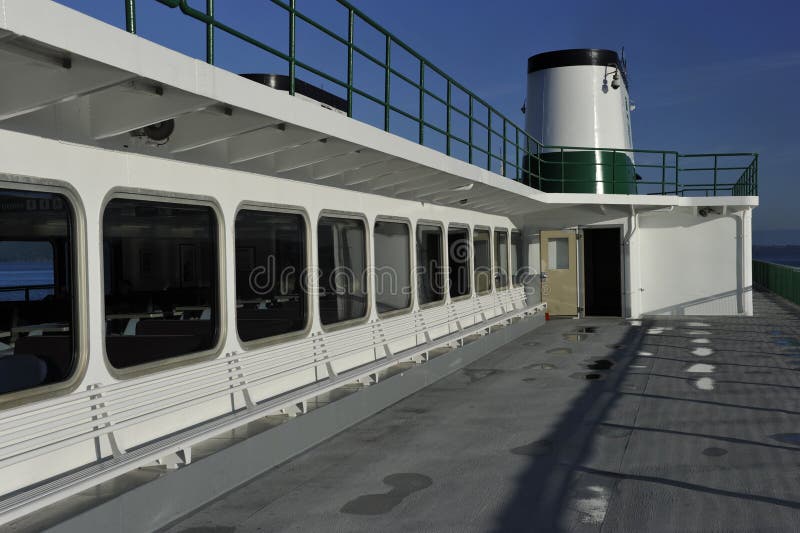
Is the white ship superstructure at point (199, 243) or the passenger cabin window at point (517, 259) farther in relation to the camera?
the passenger cabin window at point (517, 259)

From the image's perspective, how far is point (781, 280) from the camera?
2267 centimetres

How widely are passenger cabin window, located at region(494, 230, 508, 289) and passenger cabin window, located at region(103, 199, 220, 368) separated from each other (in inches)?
230

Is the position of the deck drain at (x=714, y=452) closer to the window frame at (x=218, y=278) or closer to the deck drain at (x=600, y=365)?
the window frame at (x=218, y=278)

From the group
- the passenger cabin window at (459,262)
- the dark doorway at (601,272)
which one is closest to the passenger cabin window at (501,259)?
the passenger cabin window at (459,262)

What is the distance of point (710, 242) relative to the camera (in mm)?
15602

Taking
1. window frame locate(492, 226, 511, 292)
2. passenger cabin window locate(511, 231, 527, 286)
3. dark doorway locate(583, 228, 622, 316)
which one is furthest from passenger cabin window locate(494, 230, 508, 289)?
dark doorway locate(583, 228, 622, 316)

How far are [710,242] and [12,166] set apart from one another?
14.3 meters

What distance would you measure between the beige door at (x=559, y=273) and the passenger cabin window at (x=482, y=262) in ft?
8.84

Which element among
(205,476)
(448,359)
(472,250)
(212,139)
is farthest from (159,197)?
(472,250)

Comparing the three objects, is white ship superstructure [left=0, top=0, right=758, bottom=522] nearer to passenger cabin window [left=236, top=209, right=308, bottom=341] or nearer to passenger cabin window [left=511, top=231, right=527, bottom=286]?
passenger cabin window [left=236, top=209, right=308, bottom=341]

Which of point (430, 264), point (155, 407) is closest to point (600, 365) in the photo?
point (430, 264)

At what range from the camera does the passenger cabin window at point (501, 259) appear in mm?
14617

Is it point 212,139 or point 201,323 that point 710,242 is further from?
point 212,139

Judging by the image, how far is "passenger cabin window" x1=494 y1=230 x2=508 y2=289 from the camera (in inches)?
575
